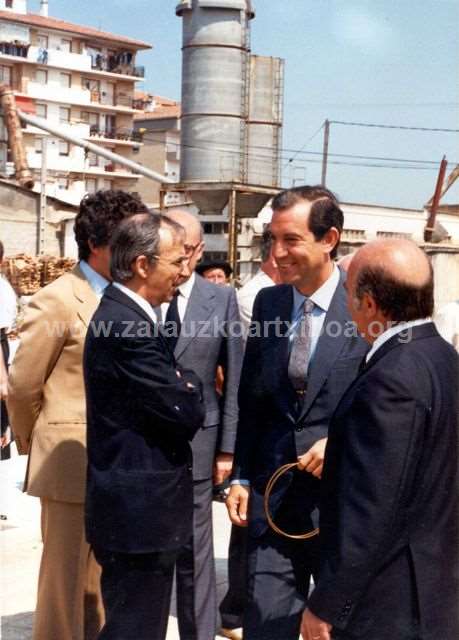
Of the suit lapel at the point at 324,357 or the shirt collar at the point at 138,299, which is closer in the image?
the shirt collar at the point at 138,299

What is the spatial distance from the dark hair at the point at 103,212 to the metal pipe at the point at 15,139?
34.8m

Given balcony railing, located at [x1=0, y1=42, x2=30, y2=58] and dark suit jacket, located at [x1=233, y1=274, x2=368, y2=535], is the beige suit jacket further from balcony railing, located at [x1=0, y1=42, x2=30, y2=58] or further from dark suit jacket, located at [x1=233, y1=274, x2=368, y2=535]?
balcony railing, located at [x1=0, y1=42, x2=30, y2=58]

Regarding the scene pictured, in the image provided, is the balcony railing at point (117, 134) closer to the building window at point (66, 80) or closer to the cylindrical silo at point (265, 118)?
the building window at point (66, 80)

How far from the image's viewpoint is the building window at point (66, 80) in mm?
79250

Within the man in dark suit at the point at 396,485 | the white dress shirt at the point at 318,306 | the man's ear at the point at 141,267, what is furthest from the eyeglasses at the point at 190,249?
the man in dark suit at the point at 396,485

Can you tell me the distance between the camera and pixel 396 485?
248 centimetres

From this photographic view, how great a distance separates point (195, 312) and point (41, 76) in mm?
77907

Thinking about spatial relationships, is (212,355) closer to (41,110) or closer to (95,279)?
(95,279)

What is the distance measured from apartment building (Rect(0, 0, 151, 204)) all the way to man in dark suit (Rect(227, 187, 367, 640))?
69.6m

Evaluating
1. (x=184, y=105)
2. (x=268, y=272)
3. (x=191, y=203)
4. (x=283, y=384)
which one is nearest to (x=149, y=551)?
(x=283, y=384)

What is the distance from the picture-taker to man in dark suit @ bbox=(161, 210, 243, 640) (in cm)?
439

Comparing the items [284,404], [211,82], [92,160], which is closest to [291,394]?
[284,404]

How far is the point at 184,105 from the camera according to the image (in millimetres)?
37781

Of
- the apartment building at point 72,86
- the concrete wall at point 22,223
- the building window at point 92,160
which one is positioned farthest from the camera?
the building window at point 92,160
